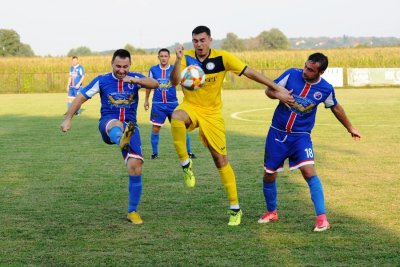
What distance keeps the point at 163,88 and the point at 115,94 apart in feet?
22.0

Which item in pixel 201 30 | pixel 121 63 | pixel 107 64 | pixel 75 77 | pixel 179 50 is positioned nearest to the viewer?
pixel 179 50

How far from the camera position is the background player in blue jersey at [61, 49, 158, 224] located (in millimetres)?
8672

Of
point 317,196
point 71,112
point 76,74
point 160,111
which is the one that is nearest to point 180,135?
point 71,112

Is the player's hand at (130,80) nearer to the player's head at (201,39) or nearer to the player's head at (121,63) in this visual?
the player's head at (121,63)

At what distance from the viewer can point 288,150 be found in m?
8.50

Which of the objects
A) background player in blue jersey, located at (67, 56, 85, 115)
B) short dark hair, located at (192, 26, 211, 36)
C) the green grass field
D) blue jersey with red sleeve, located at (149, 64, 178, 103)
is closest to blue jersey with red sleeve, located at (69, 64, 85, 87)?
background player in blue jersey, located at (67, 56, 85, 115)

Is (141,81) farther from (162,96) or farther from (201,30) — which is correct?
(162,96)

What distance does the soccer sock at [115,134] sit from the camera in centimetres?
866

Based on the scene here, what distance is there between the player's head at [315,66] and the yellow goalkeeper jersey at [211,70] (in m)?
0.79

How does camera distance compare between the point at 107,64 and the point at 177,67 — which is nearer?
the point at 177,67

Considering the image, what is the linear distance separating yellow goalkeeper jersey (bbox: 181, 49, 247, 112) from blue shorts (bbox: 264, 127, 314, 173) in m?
0.85

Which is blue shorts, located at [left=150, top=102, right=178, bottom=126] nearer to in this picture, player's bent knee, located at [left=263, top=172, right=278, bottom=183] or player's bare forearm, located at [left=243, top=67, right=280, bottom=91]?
player's bent knee, located at [left=263, top=172, right=278, bottom=183]

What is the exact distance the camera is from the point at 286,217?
8906 millimetres

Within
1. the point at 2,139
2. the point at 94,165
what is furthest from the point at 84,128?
the point at 94,165
